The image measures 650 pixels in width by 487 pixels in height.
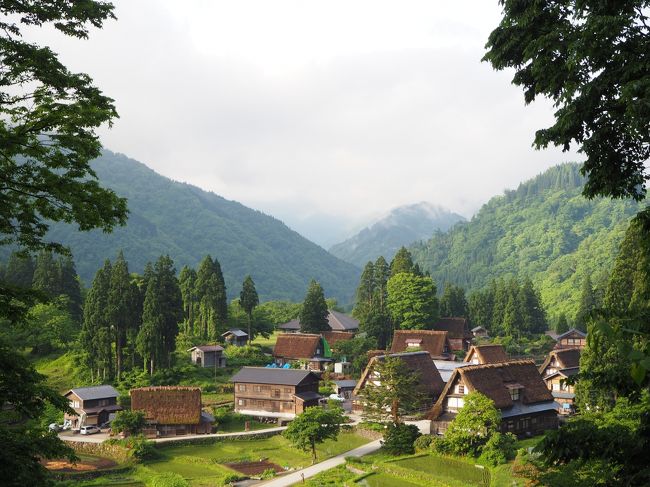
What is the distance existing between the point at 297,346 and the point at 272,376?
43.3 ft

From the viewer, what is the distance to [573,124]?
32.4 ft

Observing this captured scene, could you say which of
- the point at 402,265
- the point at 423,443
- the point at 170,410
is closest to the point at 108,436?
the point at 170,410

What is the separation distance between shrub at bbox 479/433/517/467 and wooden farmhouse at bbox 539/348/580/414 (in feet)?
52.1

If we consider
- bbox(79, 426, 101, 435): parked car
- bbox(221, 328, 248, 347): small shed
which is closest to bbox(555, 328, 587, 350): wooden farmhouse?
bbox(221, 328, 248, 347): small shed

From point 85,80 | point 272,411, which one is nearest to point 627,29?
point 85,80

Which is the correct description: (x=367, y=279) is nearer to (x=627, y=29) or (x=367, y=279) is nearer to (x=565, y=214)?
(x=627, y=29)

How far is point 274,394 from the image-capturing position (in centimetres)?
4916

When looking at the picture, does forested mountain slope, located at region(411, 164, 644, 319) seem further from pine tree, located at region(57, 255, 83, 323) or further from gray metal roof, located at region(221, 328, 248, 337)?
pine tree, located at region(57, 255, 83, 323)

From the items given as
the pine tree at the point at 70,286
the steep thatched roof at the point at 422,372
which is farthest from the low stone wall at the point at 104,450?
the pine tree at the point at 70,286

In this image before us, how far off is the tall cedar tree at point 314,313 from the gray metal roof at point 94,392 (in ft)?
90.6

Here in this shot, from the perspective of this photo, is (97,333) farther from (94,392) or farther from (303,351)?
(303,351)

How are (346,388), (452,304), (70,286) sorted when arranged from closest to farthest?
1. (346,388)
2. (70,286)
3. (452,304)

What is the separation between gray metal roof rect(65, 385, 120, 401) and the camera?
4416 cm

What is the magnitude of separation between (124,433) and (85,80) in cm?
3718
